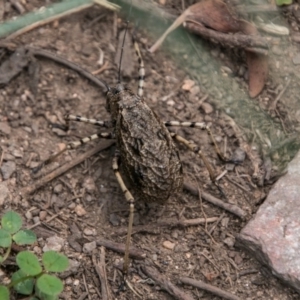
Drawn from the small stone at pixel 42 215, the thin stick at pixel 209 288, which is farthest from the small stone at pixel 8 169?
the thin stick at pixel 209 288

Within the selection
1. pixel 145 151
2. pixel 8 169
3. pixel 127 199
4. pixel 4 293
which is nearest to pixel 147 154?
pixel 145 151

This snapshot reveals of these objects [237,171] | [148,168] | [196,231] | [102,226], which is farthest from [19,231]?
[237,171]

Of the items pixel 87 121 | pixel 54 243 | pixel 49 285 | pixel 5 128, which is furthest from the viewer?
pixel 87 121

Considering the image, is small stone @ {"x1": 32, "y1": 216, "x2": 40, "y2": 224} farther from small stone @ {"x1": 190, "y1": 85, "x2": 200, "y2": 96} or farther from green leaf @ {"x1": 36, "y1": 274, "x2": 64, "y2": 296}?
small stone @ {"x1": 190, "y1": 85, "x2": 200, "y2": 96}

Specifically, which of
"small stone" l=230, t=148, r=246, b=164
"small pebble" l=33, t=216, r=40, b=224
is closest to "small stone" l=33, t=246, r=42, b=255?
"small pebble" l=33, t=216, r=40, b=224

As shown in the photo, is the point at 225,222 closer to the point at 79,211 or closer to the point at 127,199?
the point at 127,199

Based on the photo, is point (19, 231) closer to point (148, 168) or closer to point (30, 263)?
point (30, 263)
